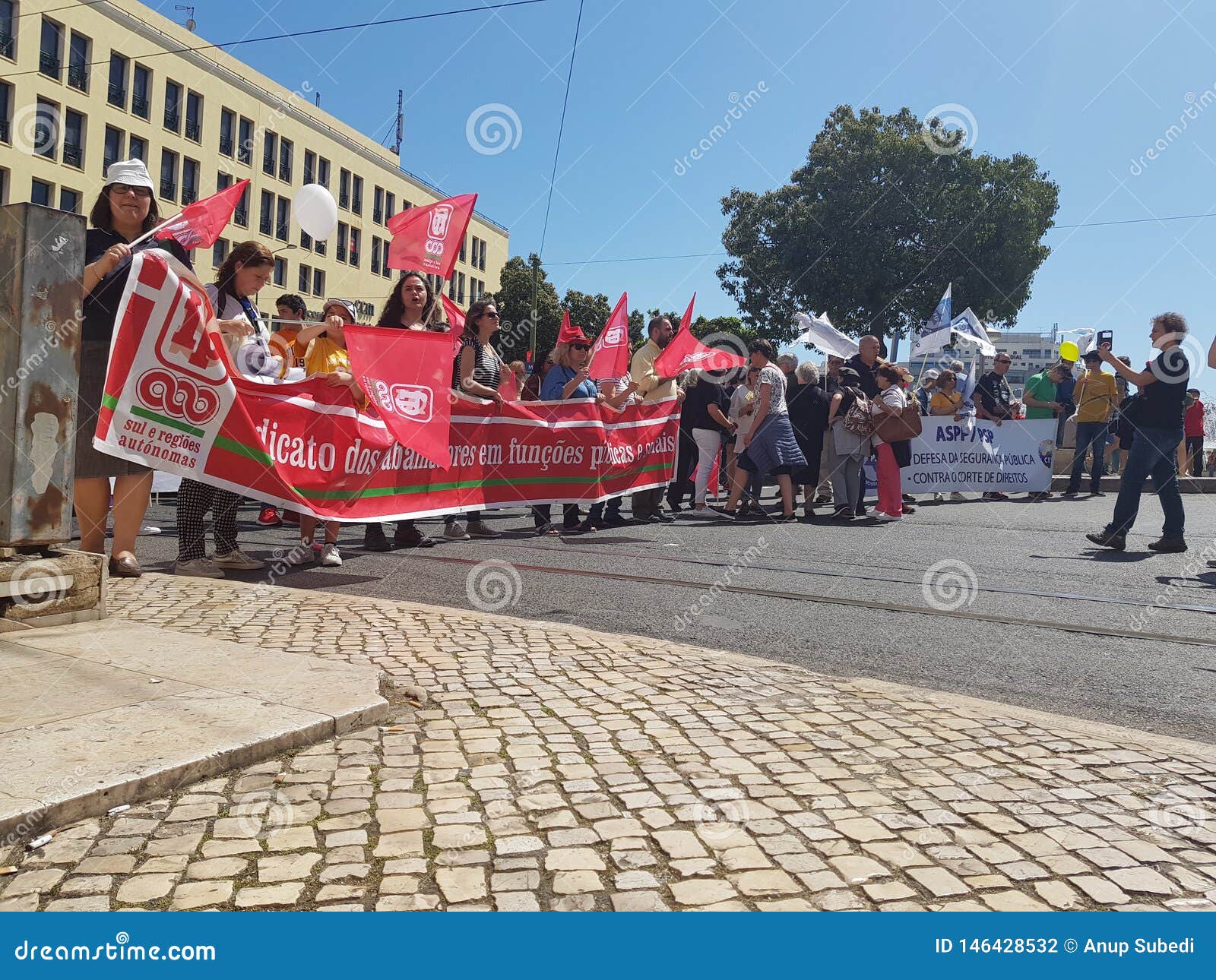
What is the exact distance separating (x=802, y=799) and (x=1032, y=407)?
16.7 metres

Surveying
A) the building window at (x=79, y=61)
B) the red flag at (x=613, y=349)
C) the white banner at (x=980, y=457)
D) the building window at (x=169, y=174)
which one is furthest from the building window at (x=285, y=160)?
the red flag at (x=613, y=349)

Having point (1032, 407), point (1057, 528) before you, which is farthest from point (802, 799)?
point (1032, 407)

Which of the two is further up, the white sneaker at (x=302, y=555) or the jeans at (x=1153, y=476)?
the jeans at (x=1153, y=476)

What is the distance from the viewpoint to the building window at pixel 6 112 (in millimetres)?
35094

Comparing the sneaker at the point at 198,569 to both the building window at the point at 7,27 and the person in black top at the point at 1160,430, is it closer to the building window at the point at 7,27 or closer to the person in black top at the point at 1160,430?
the person in black top at the point at 1160,430

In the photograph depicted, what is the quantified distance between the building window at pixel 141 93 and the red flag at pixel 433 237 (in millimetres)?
37665

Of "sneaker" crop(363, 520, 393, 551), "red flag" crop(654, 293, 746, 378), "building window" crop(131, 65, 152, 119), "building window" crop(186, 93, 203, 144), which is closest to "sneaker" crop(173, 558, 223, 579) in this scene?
"sneaker" crop(363, 520, 393, 551)

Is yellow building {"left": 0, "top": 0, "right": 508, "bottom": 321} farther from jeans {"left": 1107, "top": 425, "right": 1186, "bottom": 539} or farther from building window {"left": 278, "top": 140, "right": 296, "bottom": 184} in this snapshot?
jeans {"left": 1107, "top": 425, "right": 1186, "bottom": 539}

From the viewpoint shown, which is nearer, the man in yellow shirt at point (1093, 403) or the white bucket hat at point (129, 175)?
the white bucket hat at point (129, 175)

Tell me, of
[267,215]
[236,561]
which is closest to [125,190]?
[236,561]

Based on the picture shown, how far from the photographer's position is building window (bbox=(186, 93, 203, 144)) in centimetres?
4356

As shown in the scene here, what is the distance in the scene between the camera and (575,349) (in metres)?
10.5

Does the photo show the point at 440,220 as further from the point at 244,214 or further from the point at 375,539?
the point at 244,214

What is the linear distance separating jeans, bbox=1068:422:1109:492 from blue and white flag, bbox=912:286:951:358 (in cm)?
328
